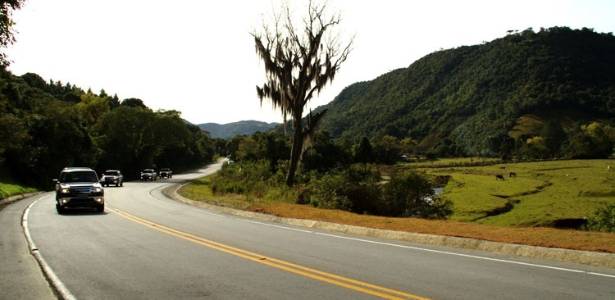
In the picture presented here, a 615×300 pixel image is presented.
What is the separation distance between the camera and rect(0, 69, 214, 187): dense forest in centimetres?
5406

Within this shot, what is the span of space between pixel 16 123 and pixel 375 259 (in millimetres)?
38253

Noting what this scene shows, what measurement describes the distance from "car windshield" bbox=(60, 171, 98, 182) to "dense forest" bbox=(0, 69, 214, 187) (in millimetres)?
5896

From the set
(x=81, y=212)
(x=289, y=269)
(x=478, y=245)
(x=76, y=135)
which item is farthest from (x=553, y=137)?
(x=289, y=269)

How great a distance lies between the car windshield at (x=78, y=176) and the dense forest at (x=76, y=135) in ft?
19.3

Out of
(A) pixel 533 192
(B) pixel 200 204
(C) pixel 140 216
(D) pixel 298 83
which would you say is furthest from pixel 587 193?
(C) pixel 140 216

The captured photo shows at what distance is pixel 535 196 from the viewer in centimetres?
6825

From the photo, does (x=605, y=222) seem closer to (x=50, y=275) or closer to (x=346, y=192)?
(x=346, y=192)

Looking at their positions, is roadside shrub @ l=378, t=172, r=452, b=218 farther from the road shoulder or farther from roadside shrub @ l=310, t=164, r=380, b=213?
the road shoulder

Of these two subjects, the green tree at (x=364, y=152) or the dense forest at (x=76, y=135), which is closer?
the dense forest at (x=76, y=135)

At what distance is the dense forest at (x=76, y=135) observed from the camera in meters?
54.1

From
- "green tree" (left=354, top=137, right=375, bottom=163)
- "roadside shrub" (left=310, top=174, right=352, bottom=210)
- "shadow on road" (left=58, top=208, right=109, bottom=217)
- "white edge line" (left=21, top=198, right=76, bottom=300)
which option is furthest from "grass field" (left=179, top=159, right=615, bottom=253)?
"green tree" (left=354, top=137, right=375, bottom=163)

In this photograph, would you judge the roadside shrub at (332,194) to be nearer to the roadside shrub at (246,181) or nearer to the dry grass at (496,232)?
the dry grass at (496,232)

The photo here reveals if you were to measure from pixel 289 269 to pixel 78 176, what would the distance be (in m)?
19.0

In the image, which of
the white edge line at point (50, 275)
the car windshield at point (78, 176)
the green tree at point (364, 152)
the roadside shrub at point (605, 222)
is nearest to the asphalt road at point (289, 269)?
the white edge line at point (50, 275)
